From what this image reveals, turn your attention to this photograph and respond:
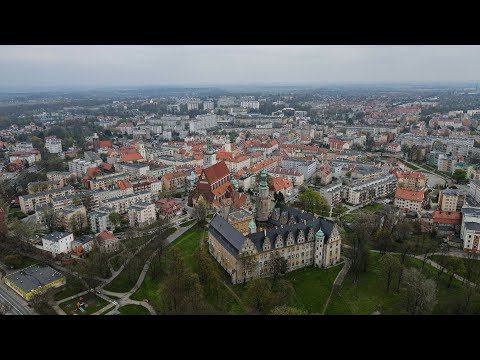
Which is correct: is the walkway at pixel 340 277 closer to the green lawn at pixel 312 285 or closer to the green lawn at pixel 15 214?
the green lawn at pixel 312 285

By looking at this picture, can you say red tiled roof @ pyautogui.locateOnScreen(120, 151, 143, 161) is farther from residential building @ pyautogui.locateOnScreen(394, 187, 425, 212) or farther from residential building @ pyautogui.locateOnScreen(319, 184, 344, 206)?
residential building @ pyautogui.locateOnScreen(394, 187, 425, 212)

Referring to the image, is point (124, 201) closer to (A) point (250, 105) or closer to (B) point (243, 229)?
(B) point (243, 229)

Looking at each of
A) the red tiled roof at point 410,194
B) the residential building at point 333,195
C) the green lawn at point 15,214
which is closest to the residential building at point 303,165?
the residential building at point 333,195

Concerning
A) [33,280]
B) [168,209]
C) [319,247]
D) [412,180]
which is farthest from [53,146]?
[412,180]

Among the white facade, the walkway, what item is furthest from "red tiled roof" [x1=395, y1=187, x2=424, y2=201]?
the white facade

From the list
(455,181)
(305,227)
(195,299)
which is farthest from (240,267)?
(455,181)

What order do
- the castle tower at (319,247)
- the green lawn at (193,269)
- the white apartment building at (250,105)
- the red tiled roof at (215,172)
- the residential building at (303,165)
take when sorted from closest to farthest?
the green lawn at (193,269), the castle tower at (319,247), the red tiled roof at (215,172), the residential building at (303,165), the white apartment building at (250,105)
